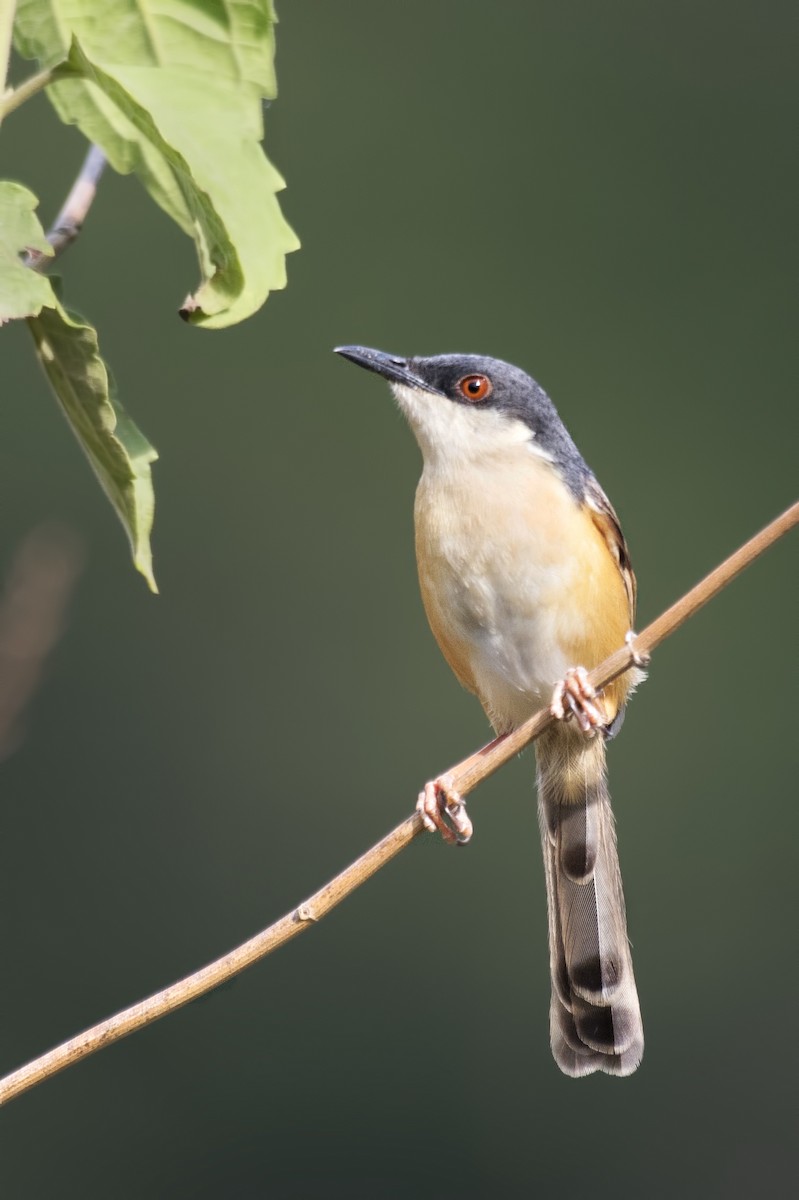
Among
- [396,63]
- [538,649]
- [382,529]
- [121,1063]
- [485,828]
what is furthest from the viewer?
[396,63]

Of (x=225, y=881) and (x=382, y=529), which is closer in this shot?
(x=225, y=881)

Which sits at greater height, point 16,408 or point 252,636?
point 16,408

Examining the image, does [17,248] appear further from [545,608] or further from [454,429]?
[454,429]

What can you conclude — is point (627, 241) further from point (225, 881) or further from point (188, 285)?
point (225, 881)

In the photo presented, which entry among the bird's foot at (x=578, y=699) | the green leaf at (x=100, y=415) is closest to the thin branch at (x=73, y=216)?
the green leaf at (x=100, y=415)

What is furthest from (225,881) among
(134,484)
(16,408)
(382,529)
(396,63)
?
(134,484)

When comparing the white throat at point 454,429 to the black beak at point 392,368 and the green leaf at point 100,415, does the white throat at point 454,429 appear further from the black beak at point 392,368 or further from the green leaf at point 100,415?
the green leaf at point 100,415

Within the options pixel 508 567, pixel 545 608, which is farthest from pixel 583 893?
pixel 508 567

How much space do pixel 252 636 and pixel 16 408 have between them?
1.93 m

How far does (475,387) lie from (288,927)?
7.96 feet

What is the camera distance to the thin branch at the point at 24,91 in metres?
1.28

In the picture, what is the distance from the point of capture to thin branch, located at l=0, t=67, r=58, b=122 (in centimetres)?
128

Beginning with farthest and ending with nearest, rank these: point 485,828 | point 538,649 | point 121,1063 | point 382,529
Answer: point 382,529
point 485,828
point 121,1063
point 538,649

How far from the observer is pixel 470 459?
3.65m
